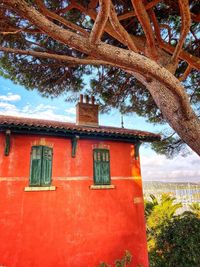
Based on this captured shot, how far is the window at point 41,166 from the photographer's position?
24.4 ft

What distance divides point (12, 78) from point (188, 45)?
7775mm

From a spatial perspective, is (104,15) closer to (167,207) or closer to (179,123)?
(179,123)

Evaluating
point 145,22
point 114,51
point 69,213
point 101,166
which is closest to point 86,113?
point 101,166

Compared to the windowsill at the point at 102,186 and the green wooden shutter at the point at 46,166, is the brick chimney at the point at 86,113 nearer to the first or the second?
the green wooden shutter at the point at 46,166

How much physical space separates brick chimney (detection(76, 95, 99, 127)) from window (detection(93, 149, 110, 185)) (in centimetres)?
157

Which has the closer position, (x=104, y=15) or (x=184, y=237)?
(x=104, y=15)

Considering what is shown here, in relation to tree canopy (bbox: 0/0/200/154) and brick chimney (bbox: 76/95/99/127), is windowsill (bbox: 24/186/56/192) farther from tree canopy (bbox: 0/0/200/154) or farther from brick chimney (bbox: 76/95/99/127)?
tree canopy (bbox: 0/0/200/154)

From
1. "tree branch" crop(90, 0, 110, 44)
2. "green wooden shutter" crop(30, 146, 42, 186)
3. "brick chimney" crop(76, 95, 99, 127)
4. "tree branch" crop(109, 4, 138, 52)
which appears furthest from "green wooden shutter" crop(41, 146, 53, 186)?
"tree branch" crop(90, 0, 110, 44)

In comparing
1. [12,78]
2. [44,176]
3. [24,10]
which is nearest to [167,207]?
[44,176]

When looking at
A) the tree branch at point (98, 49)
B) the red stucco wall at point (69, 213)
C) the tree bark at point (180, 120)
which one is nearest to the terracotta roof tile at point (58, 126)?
the red stucco wall at point (69, 213)

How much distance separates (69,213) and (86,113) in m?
4.53

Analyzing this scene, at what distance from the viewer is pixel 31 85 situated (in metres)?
9.24

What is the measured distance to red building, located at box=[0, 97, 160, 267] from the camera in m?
6.93

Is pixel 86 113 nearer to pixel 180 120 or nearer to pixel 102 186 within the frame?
pixel 102 186
